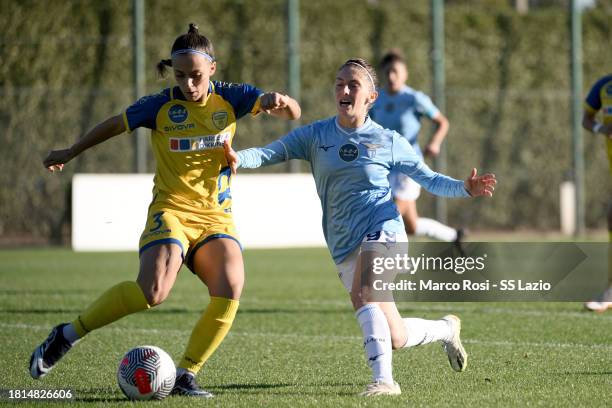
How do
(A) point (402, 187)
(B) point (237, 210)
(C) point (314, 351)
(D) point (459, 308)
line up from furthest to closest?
1. (B) point (237, 210)
2. (A) point (402, 187)
3. (D) point (459, 308)
4. (C) point (314, 351)

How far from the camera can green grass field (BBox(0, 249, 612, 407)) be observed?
18.1 ft

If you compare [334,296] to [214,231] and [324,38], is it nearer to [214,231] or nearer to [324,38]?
[214,231]

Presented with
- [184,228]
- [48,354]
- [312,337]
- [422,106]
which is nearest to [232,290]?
[184,228]

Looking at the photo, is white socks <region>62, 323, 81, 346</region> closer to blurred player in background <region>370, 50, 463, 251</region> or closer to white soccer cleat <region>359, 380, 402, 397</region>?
white soccer cleat <region>359, 380, 402, 397</region>

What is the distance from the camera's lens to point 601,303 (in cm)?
913

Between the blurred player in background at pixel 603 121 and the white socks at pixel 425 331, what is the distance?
3.42 m

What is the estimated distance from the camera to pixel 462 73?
75.9 ft

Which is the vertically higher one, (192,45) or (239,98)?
(192,45)

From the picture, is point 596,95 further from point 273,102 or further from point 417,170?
point 273,102

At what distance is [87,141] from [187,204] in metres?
0.64

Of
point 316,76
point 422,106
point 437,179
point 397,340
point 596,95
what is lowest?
point 397,340

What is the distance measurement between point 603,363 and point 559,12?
18767 millimetres

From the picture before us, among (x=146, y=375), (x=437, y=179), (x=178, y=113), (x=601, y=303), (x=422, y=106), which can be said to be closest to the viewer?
(x=146, y=375)

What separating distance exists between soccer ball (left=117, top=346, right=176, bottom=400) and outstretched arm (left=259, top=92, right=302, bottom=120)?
1.44 metres
